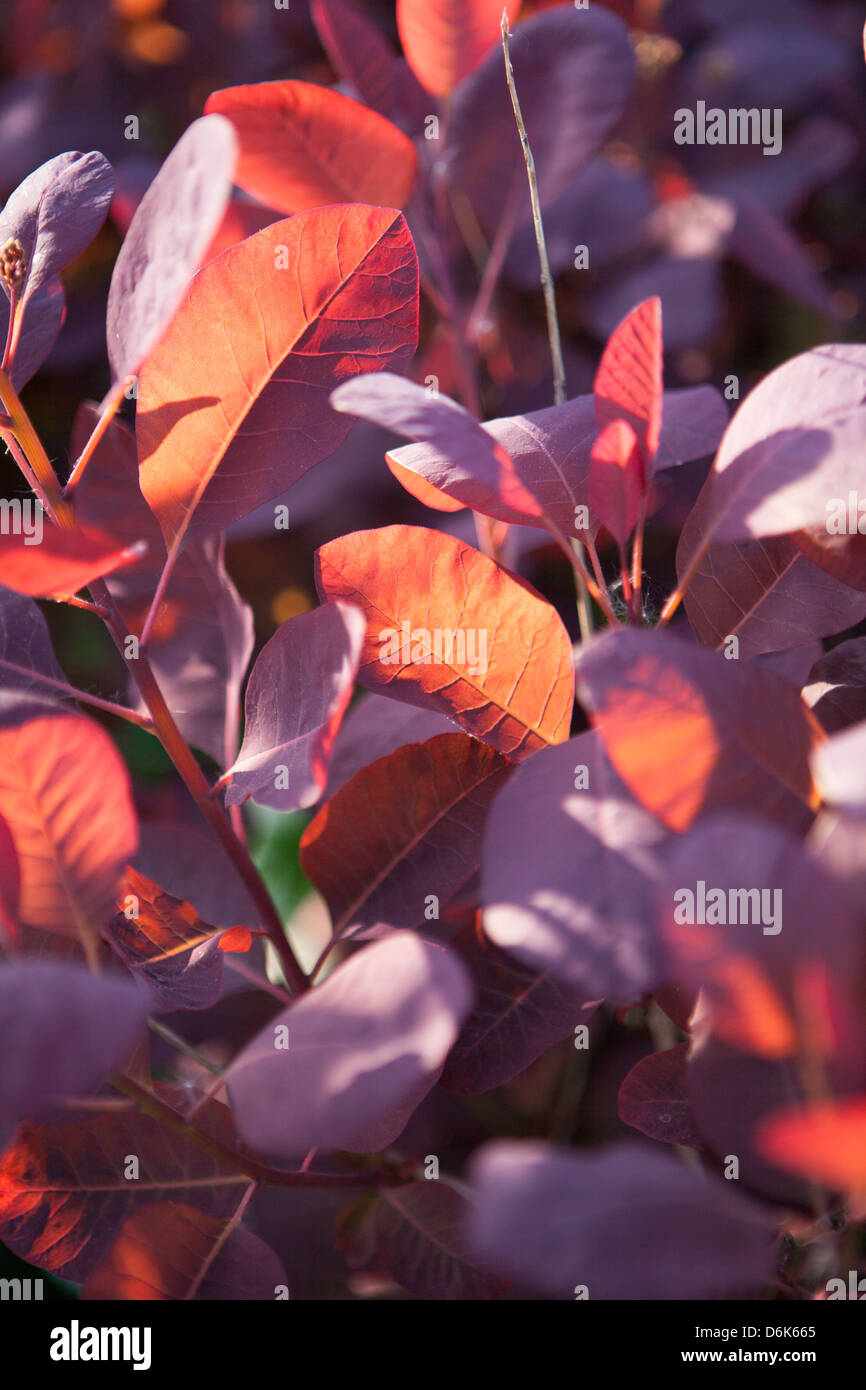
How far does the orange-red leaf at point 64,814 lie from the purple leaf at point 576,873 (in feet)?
0.57

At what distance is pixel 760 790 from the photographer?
1.40 feet

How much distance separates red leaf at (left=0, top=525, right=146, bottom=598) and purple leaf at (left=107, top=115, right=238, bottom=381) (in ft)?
0.25

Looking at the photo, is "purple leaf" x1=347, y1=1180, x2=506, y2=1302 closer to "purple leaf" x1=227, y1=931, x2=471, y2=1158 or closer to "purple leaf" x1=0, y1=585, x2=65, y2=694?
"purple leaf" x1=227, y1=931, x2=471, y2=1158

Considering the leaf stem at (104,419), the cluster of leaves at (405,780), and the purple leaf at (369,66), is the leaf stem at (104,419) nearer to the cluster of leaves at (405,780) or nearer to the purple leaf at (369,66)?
the cluster of leaves at (405,780)

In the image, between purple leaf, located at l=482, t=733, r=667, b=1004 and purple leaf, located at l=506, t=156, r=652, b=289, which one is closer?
purple leaf, located at l=482, t=733, r=667, b=1004

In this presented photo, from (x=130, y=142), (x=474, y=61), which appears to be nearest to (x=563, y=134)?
(x=474, y=61)

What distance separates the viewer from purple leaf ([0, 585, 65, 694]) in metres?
0.55

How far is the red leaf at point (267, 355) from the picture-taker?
503 mm

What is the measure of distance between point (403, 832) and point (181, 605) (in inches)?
9.7

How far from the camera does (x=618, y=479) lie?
1.69 feet

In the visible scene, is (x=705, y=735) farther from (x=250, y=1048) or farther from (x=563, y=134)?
(x=563, y=134)

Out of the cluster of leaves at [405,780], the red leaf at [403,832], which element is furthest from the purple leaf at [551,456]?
the red leaf at [403,832]

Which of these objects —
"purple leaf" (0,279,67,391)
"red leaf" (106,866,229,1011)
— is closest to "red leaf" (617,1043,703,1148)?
"red leaf" (106,866,229,1011)

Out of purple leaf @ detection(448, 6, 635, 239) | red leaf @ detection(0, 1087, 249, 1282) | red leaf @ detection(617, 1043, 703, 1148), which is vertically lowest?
red leaf @ detection(0, 1087, 249, 1282)
